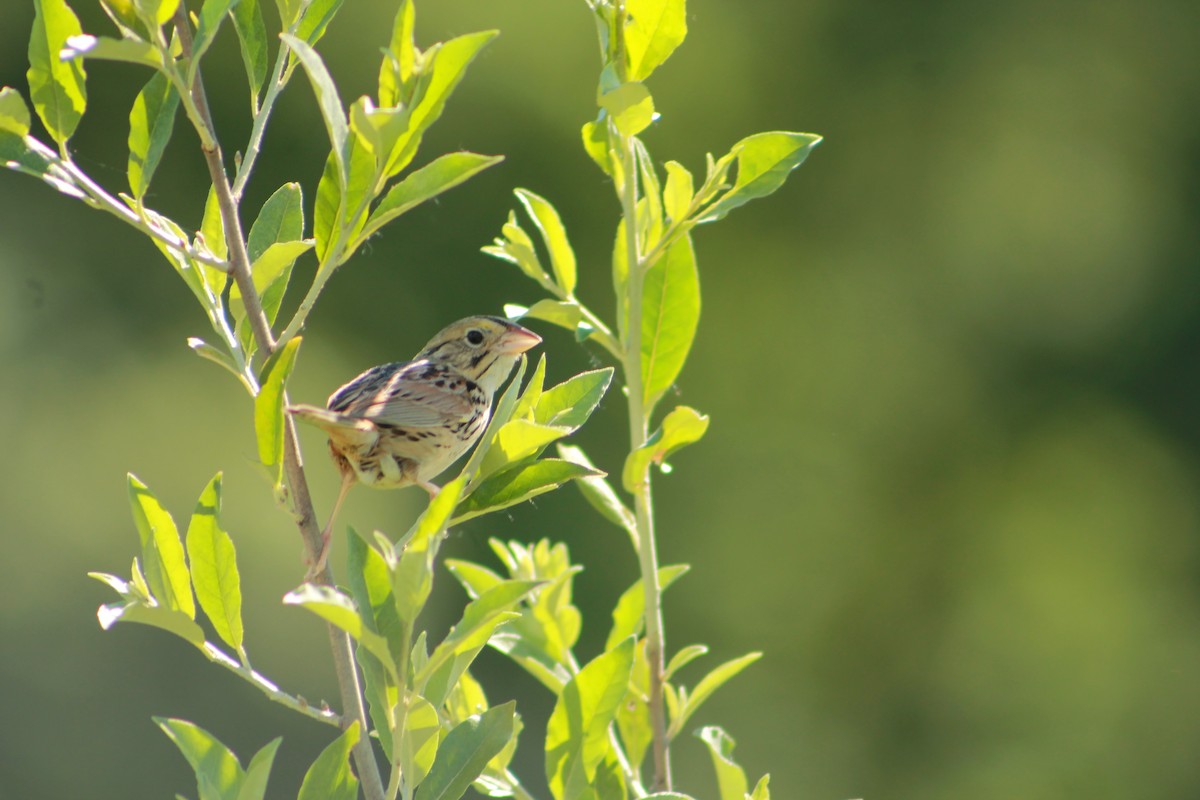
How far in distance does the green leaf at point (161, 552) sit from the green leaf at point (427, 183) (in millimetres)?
323

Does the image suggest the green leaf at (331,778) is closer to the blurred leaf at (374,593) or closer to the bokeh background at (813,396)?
the blurred leaf at (374,593)

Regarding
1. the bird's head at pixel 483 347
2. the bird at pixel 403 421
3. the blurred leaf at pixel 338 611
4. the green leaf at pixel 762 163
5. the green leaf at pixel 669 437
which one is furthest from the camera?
the bird's head at pixel 483 347

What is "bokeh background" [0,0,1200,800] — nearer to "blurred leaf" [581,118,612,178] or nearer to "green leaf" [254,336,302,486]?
"blurred leaf" [581,118,612,178]

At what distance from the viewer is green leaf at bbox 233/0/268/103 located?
4.61 ft

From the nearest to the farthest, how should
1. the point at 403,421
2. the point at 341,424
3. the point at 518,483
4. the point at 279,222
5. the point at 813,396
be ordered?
the point at 518,483 → the point at 279,222 → the point at 341,424 → the point at 403,421 → the point at 813,396

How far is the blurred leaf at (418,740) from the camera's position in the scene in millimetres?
1162

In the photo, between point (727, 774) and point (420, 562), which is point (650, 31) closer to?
point (420, 562)

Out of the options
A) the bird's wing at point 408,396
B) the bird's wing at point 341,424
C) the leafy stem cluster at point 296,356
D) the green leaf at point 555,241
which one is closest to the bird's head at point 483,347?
the bird's wing at point 408,396

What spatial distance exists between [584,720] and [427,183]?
51 centimetres

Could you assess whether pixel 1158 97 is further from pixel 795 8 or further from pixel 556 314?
pixel 556 314

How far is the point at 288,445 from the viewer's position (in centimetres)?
121

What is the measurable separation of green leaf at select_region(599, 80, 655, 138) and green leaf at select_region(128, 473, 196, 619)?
567 millimetres

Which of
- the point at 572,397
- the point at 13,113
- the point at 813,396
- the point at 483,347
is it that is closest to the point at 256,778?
the point at 572,397

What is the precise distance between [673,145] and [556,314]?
5546mm
